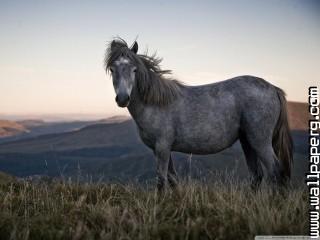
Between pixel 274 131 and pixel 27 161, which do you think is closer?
pixel 274 131

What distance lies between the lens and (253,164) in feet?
25.2

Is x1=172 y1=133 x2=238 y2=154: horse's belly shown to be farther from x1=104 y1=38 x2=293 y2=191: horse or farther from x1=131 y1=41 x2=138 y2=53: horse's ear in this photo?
x1=131 y1=41 x2=138 y2=53: horse's ear

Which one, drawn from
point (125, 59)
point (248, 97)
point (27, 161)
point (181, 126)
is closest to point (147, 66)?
point (125, 59)

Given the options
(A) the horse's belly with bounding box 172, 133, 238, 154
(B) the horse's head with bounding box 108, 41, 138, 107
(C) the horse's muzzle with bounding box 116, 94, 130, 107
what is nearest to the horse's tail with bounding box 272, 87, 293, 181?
(A) the horse's belly with bounding box 172, 133, 238, 154

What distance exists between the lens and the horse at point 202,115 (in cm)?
675

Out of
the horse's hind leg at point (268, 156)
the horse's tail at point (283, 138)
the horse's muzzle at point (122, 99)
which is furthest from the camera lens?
the horse's tail at point (283, 138)

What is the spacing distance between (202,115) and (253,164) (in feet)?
5.26

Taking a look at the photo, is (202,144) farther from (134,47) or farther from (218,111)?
(134,47)

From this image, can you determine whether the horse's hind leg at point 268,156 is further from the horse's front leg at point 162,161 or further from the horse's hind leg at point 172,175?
the horse's front leg at point 162,161

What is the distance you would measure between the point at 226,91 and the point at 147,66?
5.15 ft

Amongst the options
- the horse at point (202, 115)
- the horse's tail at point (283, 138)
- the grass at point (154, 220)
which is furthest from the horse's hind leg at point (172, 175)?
the horse's tail at point (283, 138)

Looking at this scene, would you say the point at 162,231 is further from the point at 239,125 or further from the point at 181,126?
the point at 239,125

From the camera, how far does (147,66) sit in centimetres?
713

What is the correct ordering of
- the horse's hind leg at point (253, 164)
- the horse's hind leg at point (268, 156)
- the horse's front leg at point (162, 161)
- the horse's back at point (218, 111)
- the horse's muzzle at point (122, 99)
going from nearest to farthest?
the horse's muzzle at point (122, 99) → the horse's front leg at point (162, 161) → the horse's back at point (218, 111) → the horse's hind leg at point (268, 156) → the horse's hind leg at point (253, 164)
